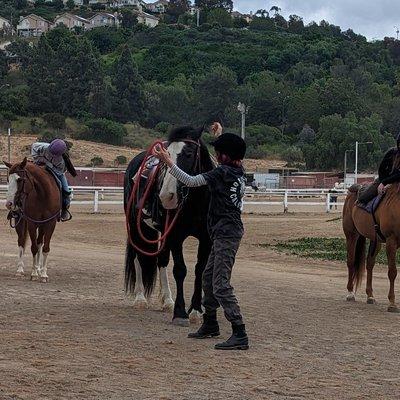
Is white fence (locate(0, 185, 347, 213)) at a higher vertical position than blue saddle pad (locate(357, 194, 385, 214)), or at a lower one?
lower

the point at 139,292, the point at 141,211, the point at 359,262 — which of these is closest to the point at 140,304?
the point at 139,292

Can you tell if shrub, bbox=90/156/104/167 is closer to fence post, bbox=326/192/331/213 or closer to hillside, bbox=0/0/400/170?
hillside, bbox=0/0/400/170

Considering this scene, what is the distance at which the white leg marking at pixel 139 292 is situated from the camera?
1025 cm

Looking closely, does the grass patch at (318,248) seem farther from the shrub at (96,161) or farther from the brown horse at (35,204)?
the shrub at (96,161)

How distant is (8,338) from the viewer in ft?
24.5

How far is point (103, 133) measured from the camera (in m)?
88.3

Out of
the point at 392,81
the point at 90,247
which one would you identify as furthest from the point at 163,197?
the point at 392,81

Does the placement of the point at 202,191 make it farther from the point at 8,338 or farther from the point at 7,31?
the point at 7,31

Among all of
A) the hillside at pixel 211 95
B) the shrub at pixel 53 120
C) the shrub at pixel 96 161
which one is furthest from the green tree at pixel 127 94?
the shrub at pixel 96 161

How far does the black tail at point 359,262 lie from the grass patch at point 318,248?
6.80 metres

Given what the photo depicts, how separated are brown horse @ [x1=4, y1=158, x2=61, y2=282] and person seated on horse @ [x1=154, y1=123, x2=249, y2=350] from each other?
565cm

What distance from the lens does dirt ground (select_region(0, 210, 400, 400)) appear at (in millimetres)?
5973

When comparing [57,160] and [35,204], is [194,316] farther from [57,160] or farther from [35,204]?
[57,160]

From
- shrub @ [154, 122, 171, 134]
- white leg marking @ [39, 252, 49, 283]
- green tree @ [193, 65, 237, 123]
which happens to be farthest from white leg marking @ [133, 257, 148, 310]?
green tree @ [193, 65, 237, 123]
